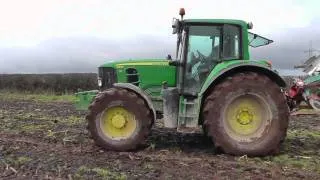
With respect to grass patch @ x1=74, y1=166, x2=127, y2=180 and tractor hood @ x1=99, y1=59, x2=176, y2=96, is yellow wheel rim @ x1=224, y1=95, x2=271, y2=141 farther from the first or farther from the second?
grass patch @ x1=74, y1=166, x2=127, y2=180

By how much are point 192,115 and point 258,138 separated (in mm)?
1231

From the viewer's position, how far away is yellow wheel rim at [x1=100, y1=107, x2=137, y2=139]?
10359mm

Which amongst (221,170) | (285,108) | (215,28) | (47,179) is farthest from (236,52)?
(47,179)

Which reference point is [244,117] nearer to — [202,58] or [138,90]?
[202,58]

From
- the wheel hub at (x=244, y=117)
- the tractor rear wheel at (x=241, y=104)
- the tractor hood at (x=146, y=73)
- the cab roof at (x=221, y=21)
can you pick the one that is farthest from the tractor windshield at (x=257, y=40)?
the tractor hood at (x=146, y=73)

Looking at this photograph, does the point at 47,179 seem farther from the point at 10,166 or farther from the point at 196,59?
the point at 196,59

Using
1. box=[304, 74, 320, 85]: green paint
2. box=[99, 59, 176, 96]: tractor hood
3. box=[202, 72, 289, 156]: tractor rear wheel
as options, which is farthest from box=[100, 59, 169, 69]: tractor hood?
box=[304, 74, 320, 85]: green paint

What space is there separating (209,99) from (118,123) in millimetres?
1735

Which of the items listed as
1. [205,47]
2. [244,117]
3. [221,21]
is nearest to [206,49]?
[205,47]

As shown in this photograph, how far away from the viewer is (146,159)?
9.36 meters

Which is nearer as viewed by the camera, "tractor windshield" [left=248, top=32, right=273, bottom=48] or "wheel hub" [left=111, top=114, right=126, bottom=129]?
"wheel hub" [left=111, top=114, right=126, bottom=129]

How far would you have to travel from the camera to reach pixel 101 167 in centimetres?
859

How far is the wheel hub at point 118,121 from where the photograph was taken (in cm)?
1038

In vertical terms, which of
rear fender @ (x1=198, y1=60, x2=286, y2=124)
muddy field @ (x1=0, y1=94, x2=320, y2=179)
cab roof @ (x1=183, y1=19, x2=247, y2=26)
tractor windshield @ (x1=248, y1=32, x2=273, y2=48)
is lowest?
muddy field @ (x1=0, y1=94, x2=320, y2=179)
